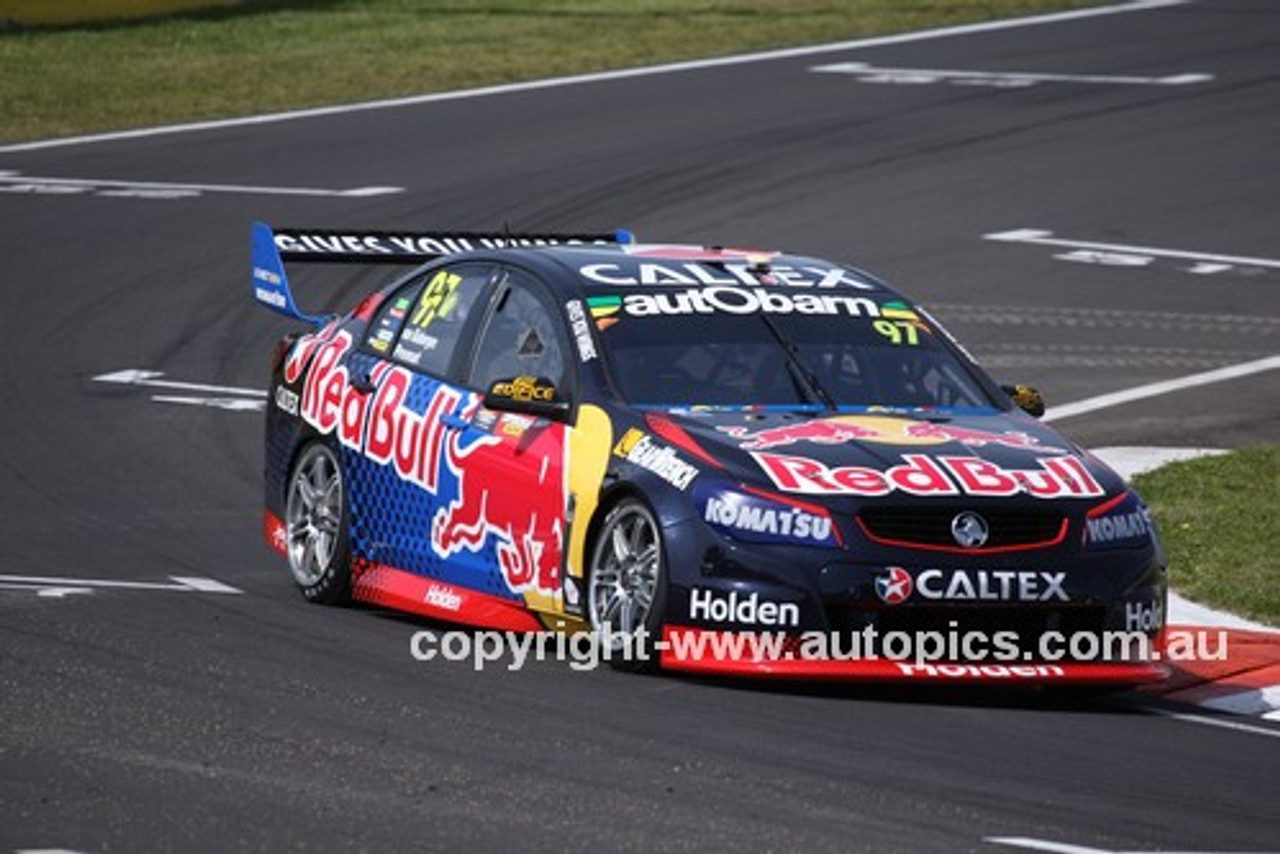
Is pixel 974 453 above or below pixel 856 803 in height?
above

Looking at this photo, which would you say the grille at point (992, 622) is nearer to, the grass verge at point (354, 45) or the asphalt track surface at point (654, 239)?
the asphalt track surface at point (654, 239)

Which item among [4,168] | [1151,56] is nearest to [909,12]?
[1151,56]

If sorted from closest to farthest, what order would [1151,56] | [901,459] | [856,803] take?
[856,803]
[901,459]
[1151,56]

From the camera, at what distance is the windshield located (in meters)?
11.4

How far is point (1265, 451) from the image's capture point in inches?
621

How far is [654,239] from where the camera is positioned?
2283 centimetres

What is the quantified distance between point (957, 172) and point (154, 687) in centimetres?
1692

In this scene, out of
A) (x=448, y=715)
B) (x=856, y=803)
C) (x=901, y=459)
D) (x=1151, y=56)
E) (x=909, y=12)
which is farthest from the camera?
(x=909, y=12)

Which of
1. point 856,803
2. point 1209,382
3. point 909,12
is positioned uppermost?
point 909,12

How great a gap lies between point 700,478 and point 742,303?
1.42 m

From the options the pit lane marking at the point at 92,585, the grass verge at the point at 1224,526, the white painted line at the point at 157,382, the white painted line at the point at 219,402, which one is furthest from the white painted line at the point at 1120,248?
the pit lane marking at the point at 92,585

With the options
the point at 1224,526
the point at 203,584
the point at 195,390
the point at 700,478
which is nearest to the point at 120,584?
the point at 203,584

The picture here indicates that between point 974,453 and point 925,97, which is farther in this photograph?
point 925,97

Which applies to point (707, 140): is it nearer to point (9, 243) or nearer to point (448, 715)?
point (9, 243)
